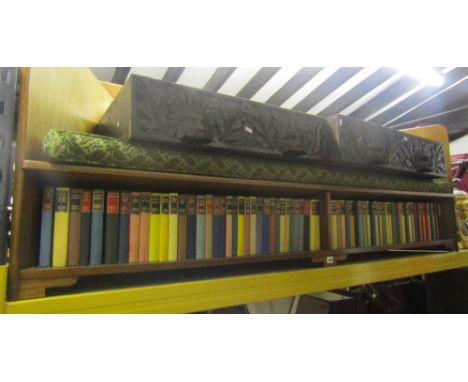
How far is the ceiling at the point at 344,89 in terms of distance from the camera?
8.45ft

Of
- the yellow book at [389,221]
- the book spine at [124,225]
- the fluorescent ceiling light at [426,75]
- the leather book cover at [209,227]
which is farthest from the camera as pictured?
the fluorescent ceiling light at [426,75]

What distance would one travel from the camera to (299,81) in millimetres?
2861

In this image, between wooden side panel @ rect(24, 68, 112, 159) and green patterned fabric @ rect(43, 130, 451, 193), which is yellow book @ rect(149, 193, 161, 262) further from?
wooden side panel @ rect(24, 68, 112, 159)

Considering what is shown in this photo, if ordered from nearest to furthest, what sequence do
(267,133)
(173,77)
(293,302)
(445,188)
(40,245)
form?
(40,245)
(267,133)
(445,188)
(293,302)
(173,77)

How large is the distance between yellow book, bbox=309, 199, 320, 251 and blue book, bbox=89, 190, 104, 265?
2.35 ft

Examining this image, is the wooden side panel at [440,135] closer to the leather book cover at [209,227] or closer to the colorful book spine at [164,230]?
the leather book cover at [209,227]

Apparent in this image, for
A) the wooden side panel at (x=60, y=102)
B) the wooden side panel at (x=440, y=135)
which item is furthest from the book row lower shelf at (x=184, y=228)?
the wooden side panel at (x=440, y=135)

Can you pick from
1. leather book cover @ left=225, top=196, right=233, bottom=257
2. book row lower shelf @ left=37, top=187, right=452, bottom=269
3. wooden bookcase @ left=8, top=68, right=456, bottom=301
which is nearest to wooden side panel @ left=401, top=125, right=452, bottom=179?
book row lower shelf @ left=37, top=187, right=452, bottom=269

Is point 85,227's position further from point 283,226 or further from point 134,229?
point 283,226

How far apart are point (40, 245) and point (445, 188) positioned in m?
1.85

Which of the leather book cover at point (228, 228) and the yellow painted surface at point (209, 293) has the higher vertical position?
the leather book cover at point (228, 228)

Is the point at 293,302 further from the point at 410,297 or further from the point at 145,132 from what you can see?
the point at 145,132

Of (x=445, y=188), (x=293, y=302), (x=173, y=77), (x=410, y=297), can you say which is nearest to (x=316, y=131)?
(x=445, y=188)

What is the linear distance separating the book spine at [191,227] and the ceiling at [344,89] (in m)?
1.91
